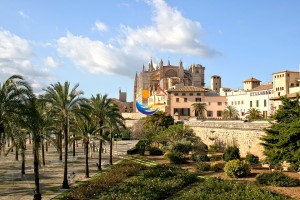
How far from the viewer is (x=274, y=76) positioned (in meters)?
68.6

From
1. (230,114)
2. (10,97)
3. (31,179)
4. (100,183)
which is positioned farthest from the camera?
(230,114)

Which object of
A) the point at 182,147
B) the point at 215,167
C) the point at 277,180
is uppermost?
the point at 182,147

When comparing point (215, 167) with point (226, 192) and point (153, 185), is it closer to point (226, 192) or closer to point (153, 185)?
point (153, 185)

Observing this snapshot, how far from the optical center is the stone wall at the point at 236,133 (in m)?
35.5

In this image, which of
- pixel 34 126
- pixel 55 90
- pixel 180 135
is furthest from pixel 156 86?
pixel 34 126

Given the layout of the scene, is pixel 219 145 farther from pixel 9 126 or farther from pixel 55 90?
pixel 9 126

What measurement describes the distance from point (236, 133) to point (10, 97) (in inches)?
1084

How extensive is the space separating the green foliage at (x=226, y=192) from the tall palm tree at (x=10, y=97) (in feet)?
35.8

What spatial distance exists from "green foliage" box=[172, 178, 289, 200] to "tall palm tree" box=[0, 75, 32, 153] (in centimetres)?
1092

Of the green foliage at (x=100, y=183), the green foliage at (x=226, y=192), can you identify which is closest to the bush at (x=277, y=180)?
the green foliage at (x=226, y=192)

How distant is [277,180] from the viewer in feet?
75.0

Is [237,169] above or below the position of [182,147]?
below

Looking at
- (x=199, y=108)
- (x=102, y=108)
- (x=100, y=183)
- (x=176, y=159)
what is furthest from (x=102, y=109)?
(x=199, y=108)

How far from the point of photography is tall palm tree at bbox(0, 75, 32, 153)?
19516 mm
